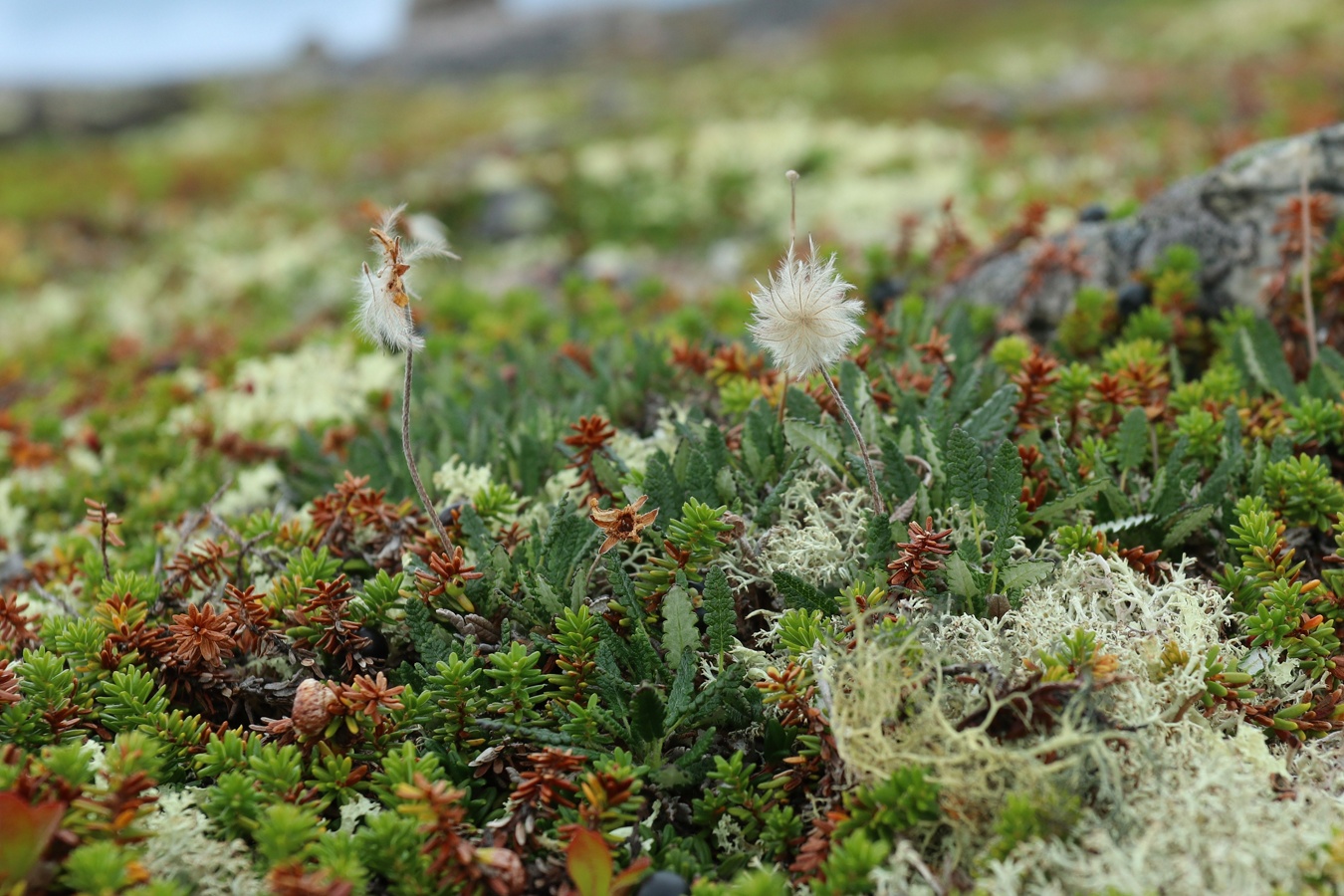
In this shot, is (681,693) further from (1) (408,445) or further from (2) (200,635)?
(2) (200,635)

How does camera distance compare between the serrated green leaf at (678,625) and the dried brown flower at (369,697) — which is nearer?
the dried brown flower at (369,697)

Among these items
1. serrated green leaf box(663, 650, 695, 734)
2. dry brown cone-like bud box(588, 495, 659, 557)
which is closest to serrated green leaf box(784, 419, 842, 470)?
dry brown cone-like bud box(588, 495, 659, 557)

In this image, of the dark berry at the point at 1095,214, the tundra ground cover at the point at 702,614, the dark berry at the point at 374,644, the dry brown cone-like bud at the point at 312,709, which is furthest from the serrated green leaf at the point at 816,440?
the dark berry at the point at 1095,214

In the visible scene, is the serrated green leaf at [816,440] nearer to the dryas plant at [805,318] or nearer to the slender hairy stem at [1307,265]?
the dryas plant at [805,318]

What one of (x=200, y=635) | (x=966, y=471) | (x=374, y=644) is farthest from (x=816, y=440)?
(x=200, y=635)

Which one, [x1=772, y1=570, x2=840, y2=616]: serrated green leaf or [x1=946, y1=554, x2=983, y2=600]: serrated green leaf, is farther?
[x1=772, y1=570, x2=840, y2=616]: serrated green leaf

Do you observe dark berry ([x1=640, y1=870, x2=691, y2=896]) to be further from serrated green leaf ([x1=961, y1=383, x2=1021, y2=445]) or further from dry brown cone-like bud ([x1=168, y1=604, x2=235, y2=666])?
serrated green leaf ([x1=961, y1=383, x2=1021, y2=445])

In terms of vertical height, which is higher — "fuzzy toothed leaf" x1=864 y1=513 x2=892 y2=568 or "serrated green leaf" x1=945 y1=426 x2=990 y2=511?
"serrated green leaf" x1=945 y1=426 x2=990 y2=511
